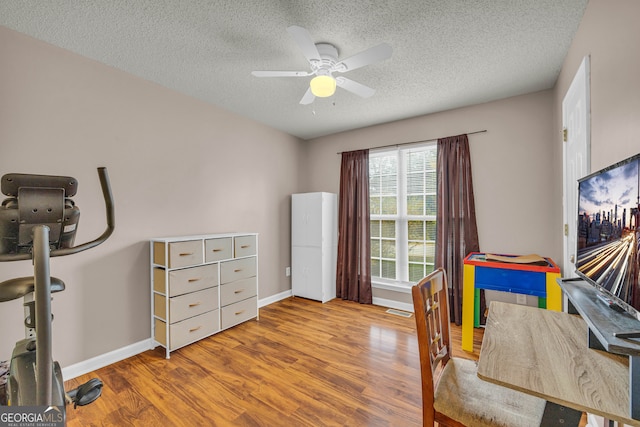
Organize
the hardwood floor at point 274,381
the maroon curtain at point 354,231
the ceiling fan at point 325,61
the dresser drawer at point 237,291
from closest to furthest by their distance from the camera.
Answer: the ceiling fan at point 325,61 < the hardwood floor at point 274,381 < the dresser drawer at point 237,291 < the maroon curtain at point 354,231

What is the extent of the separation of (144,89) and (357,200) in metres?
2.73

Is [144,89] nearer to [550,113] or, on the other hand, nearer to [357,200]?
[357,200]

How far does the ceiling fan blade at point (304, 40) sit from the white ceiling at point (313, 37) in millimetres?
227

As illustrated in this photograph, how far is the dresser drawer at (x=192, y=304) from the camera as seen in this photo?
2.44 meters

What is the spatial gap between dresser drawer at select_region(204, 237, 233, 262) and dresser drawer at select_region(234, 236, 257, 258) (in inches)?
3.4

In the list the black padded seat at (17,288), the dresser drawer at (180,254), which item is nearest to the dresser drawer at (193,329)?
the dresser drawer at (180,254)

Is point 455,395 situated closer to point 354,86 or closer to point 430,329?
point 430,329

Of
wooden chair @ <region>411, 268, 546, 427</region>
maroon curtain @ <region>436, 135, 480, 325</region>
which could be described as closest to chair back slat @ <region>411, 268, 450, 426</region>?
wooden chair @ <region>411, 268, 546, 427</region>

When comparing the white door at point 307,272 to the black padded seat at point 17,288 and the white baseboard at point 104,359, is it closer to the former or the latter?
the white baseboard at point 104,359

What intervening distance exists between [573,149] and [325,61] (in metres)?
1.92

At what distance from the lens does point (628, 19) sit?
44.1 inches

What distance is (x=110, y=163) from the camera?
2.31m

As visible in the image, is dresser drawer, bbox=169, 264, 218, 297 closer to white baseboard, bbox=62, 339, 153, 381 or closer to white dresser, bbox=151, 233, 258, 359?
white dresser, bbox=151, 233, 258, 359

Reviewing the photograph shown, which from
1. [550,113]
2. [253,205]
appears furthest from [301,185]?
[550,113]
